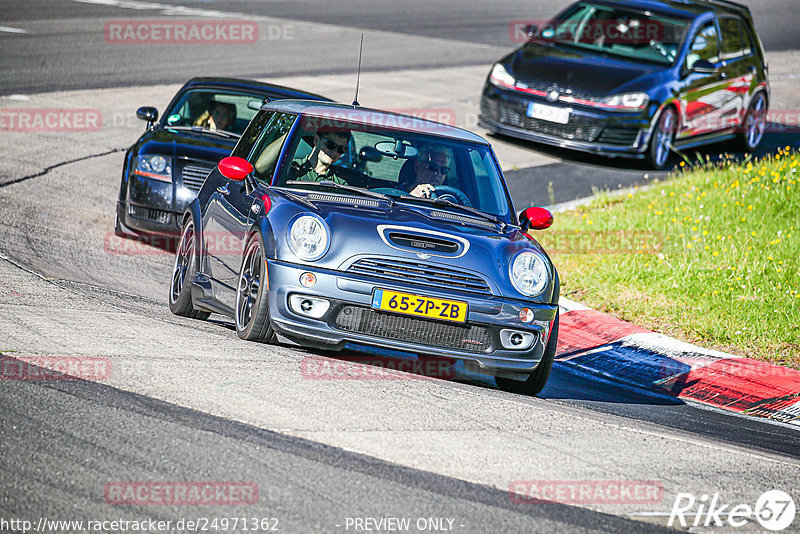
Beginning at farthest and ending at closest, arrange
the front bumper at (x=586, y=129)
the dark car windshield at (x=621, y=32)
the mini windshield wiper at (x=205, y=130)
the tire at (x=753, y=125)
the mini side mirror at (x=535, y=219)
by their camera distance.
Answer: the tire at (x=753, y=125) → the dark car windshield at (x=621, y=32) → the front bumper at (x=586, y=129) → the mini windshield wiper at (x=205, y=130) → the mini side mirror at (x=535, y=219)

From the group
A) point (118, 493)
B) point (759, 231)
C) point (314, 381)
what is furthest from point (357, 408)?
point (759, 231)

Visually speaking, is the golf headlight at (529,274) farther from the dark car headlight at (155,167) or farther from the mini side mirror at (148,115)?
the mini side mirror at (148,115)

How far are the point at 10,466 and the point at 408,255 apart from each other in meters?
2.61

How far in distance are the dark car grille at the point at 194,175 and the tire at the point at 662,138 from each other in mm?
7098

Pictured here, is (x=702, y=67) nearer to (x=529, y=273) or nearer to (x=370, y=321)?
(x=529, y=273)

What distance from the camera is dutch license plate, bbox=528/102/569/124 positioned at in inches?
575

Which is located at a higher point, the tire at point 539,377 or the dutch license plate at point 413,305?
the dutch license plate at point 413,305

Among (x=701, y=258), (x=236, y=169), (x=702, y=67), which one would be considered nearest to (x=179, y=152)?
(x=236, y=169)

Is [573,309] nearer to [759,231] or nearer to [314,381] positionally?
[759,231]

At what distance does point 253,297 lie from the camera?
21.6 ft

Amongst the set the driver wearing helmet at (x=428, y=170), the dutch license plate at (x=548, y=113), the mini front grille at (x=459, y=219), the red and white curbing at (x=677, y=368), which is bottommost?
the red and white curbing at (x=677, y=368)

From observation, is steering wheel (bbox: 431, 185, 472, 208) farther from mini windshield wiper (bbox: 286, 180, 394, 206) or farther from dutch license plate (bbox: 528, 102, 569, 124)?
dutch license plate (bbox: 528, 102, 569, 124)

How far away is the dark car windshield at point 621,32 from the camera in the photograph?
15586 millimetres

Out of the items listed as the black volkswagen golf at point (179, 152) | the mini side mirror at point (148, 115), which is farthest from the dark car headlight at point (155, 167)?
the mini side mirror at point (148, 115)
